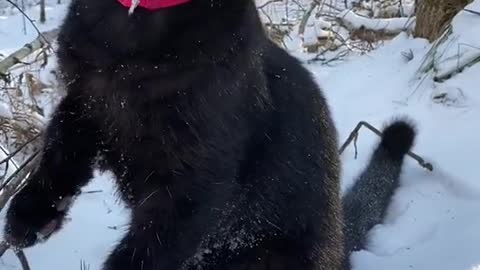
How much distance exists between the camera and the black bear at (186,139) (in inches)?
61.0

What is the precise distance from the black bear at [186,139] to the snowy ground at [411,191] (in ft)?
0.76

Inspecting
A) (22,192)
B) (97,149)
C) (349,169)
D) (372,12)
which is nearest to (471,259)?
(349,169)

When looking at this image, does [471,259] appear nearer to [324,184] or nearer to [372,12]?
[324,184]

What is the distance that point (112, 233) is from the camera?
238cm

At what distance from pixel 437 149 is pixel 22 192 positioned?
160 cm

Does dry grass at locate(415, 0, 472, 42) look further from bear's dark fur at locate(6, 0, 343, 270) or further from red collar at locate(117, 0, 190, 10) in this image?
red collar at locate(117, 0, 190, 10)

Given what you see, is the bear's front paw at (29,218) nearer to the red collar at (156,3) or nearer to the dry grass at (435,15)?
the red collar at (156,3)

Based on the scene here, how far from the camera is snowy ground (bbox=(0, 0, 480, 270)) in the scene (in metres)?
2.26

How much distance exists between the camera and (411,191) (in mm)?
2605

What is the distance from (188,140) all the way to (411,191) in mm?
1283

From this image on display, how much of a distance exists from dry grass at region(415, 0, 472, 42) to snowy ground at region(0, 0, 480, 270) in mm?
155

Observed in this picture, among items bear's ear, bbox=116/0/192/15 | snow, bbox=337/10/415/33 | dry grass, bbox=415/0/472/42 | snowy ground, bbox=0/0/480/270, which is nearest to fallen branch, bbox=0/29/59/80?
snowy ground, bbox=0/0/480/270

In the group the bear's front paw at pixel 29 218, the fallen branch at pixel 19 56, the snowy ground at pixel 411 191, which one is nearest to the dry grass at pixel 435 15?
the snowy ground at pixel 411 191

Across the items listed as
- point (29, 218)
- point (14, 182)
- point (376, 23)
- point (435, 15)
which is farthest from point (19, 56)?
point (376, 23)
